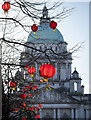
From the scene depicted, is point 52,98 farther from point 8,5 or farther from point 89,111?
point 8,5

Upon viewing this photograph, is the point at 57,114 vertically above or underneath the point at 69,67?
underneath

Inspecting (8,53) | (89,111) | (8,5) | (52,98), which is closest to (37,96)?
(52,98)

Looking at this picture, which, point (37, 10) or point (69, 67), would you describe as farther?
point (69, 67)

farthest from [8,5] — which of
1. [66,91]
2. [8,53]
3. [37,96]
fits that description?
[66,91]

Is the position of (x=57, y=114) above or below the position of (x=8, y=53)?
below

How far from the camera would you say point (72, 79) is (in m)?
46.2

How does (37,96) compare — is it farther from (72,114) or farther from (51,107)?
(72,114)

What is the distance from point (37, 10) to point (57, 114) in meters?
39.0

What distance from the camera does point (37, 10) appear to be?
21.7 ft

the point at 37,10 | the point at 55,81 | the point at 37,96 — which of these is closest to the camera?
the point at 37,10

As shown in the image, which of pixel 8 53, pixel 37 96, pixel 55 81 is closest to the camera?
pixel 8 53

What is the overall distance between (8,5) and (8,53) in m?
4.17

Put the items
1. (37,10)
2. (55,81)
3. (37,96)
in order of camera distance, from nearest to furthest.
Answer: (37,10) → (37,96) → (55,81)

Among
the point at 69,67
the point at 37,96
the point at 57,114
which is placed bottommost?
the point at 57,114
